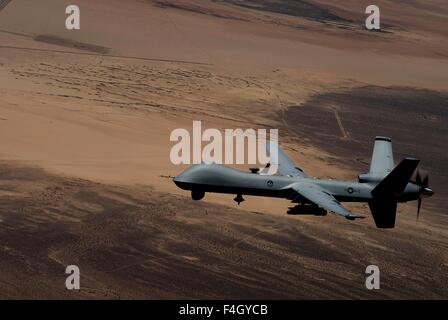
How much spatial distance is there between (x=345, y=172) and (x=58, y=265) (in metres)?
27.9

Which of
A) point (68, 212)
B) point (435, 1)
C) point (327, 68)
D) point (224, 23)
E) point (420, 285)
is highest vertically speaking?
point (435, 1)

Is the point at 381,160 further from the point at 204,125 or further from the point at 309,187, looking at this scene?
the point at 204,125

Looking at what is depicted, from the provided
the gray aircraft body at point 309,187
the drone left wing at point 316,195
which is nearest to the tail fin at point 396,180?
the gray aircraft body at point 309,187

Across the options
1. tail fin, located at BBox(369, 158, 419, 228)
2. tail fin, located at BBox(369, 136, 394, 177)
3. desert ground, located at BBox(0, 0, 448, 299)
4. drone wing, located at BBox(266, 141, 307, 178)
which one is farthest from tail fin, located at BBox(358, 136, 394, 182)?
desert ground, located at BBox(0, 0, 448, 299)

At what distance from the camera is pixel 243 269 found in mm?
46719

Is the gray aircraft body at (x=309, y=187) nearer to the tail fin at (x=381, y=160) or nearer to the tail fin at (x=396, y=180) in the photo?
the tail fin at (x=396, y=180)

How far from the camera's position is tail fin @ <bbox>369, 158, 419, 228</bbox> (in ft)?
150

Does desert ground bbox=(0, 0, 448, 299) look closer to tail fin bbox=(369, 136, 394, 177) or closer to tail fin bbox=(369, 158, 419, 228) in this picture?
tail fin bbox=(369, 158, 419, 228)

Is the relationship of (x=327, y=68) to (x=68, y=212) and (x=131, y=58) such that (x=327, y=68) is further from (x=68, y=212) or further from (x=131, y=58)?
(x=68, y=212)

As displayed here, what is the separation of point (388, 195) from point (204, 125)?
29.3 m

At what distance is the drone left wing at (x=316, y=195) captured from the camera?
1708 inches

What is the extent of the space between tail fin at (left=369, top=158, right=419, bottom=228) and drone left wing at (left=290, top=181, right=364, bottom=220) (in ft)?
8.82

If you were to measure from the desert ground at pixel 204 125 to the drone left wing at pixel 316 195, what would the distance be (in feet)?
14.0

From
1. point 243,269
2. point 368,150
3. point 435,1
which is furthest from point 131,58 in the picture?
→ point 435,1
